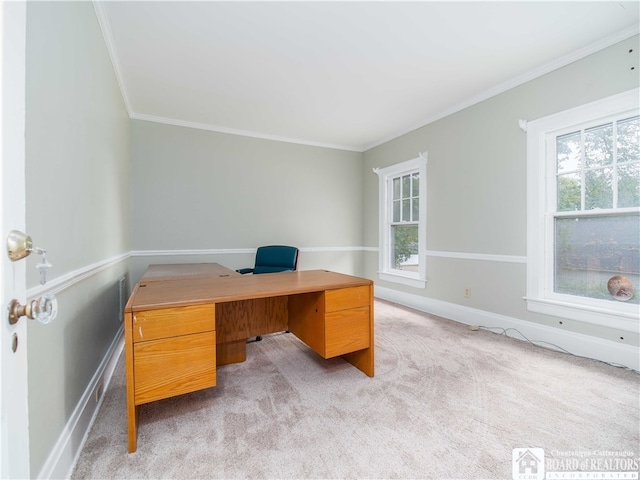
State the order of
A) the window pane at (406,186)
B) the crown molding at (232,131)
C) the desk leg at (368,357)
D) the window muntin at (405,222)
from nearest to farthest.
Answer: the desk leg at (368,357)
the crown molding at (232,131)
the window muntin at (405,222)
the window pane at (406,186)

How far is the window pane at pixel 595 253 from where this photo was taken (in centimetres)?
220

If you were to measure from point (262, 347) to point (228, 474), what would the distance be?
4.73ft

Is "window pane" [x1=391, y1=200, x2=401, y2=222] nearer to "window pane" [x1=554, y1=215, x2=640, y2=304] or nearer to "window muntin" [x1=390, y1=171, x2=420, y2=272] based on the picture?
"window muntin" [x1=390, y1=171, x2=420, y2=272]

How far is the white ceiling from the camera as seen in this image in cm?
193

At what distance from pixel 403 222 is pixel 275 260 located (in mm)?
1990

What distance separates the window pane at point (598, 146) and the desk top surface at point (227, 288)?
7.07ft

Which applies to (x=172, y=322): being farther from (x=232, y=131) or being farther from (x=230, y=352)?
(x=232, y=131)

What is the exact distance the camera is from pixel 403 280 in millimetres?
4164

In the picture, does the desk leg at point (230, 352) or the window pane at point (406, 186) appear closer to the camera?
the desk leg at point (230, 352)

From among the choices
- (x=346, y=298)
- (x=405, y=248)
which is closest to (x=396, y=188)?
(x=405, y=248)

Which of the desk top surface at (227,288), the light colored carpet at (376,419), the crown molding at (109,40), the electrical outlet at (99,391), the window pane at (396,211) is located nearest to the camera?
the light colored carpet at (376,419)

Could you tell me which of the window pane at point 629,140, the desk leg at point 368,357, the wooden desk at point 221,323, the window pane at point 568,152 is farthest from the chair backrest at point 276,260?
the window pane at point 629,140

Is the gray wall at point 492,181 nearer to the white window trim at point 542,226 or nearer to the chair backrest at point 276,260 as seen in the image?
the white window trim at point 542,226

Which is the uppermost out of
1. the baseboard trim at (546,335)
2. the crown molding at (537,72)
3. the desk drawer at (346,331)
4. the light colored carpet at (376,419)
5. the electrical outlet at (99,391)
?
the crown molding at (537,72)
